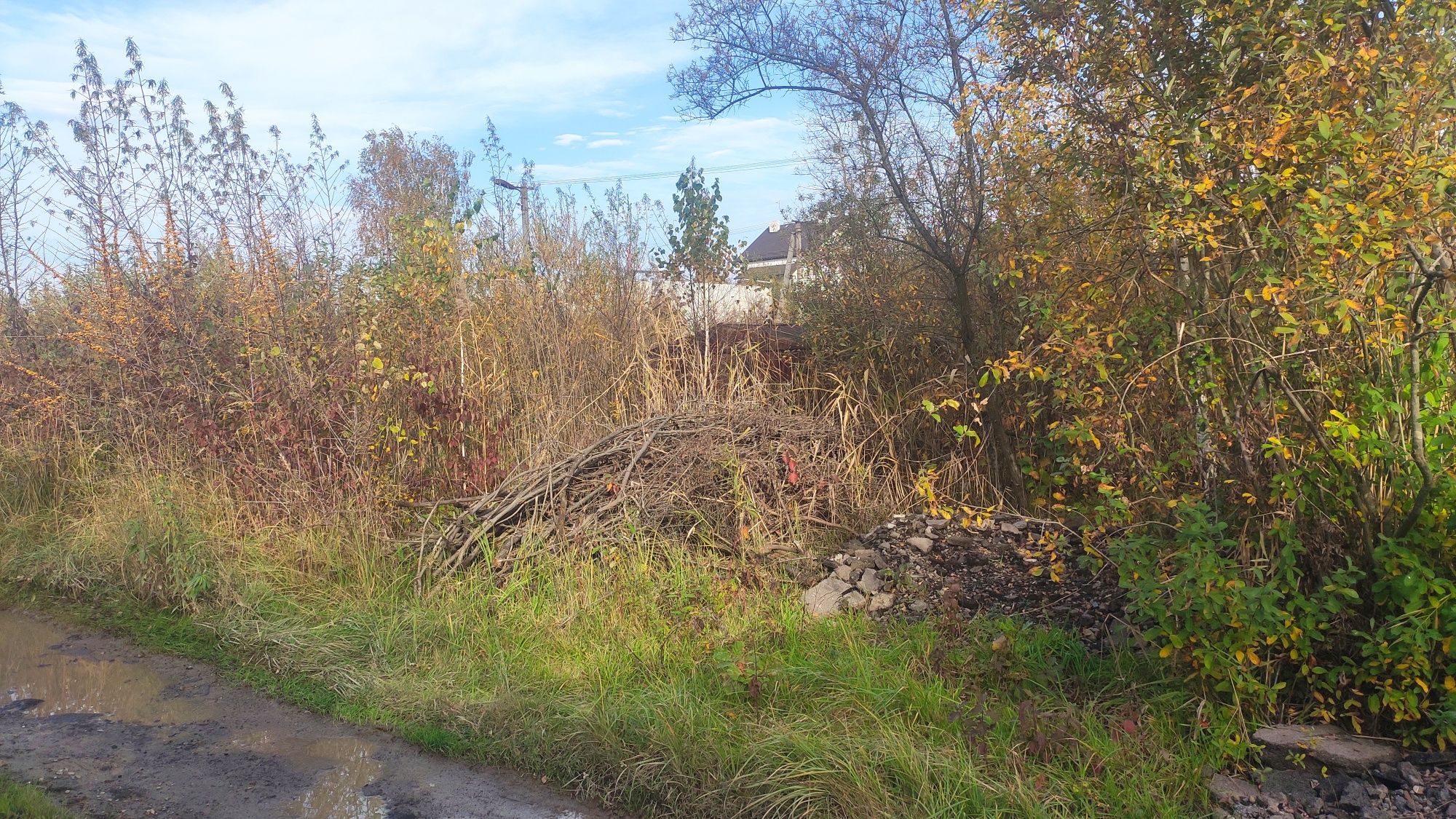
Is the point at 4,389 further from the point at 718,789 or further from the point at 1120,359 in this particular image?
the point at 1120,359

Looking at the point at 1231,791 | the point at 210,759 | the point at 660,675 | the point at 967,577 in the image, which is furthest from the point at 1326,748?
the point at 210,759

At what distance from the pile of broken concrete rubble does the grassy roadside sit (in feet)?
0.65

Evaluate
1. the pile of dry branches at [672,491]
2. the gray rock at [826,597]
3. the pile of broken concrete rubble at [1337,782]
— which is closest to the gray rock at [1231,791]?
the pile of broken concrete rubble at [1337,782]

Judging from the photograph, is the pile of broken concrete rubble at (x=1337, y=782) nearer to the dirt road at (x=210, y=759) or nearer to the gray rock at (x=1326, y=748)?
the gray rock at (x=1326, y=748)

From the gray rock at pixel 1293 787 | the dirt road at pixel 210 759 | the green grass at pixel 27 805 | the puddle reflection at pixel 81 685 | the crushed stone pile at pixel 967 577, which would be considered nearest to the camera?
the gray rock at pixel 1293 787

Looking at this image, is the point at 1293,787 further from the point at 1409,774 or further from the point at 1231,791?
the point at 1409,774

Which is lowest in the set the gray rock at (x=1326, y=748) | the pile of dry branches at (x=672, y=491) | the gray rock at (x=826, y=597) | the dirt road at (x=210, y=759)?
the dirt road at (x=210, y=759)

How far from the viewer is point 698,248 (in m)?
9.67

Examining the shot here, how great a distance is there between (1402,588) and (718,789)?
2653 mm

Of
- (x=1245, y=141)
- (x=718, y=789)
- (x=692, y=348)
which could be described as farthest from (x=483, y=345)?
(x=1245, y=141)

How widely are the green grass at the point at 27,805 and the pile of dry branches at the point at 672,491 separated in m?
2.52

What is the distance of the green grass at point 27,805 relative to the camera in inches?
155

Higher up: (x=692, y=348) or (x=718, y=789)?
(x=692, y=348)

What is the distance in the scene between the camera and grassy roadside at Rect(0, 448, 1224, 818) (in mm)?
3812
